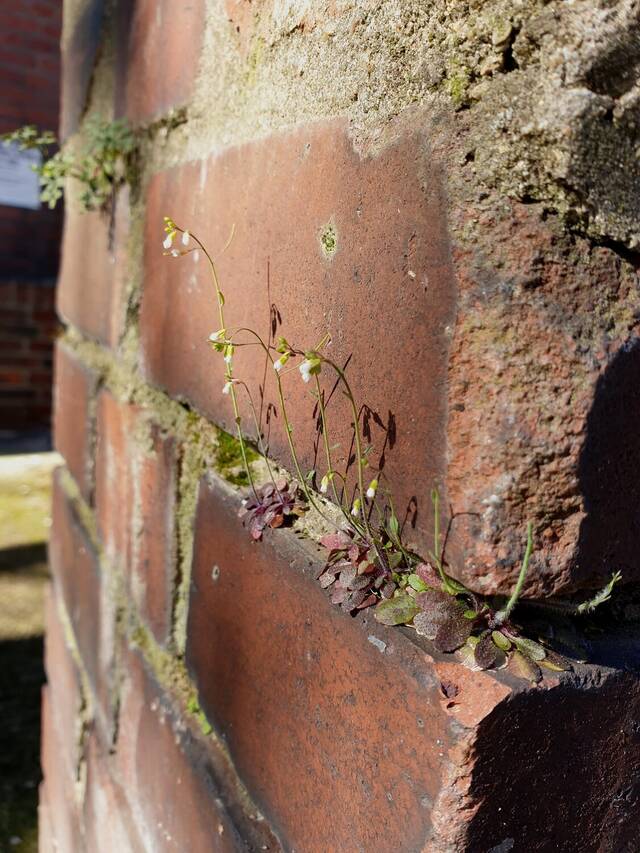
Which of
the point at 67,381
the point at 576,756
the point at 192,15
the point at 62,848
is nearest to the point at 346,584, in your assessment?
the point at 576,756

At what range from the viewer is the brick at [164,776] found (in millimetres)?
776

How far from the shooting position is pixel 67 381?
1.55 m

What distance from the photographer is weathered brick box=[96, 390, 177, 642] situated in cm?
95

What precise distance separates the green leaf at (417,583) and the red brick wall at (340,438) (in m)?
0.03

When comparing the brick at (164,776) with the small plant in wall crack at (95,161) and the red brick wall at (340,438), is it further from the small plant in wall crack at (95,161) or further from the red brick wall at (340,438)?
the small plant in wall crack at (95,161)

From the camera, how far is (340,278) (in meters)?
0.56

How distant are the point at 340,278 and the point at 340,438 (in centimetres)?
11

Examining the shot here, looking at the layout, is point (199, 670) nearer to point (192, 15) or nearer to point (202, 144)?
point (202, 144)

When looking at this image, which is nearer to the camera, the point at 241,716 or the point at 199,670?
the point at 241,716

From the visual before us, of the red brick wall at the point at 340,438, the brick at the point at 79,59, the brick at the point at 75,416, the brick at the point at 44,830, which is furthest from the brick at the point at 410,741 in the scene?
the brick at the point at 44,830

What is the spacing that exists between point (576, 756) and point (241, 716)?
0.34 m

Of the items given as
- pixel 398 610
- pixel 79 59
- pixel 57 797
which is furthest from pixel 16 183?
pixel 398 610

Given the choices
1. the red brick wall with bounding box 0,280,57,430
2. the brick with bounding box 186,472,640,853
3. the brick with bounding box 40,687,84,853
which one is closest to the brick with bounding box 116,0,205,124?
the brick with bounding box 186,472,640,853

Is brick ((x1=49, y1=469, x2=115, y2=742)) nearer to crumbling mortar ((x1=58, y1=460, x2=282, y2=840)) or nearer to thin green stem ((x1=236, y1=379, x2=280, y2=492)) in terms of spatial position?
crumbling mortar ((x1=58, y1=460, x2=282, y2=840))
